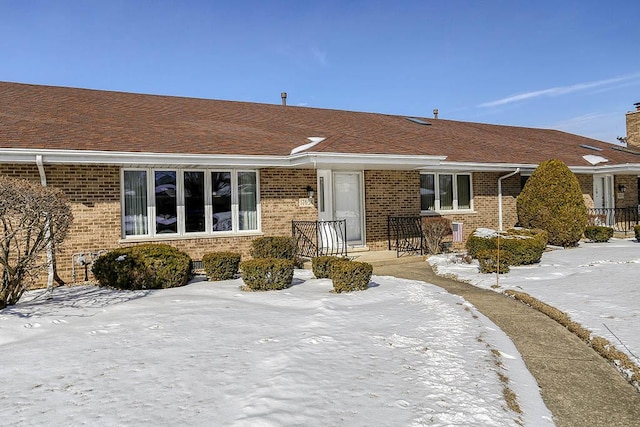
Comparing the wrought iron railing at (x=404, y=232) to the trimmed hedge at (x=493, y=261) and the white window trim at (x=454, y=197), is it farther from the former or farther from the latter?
the trimmed hedge at (x=493, y=261)

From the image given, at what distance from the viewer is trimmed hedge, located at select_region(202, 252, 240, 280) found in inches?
373

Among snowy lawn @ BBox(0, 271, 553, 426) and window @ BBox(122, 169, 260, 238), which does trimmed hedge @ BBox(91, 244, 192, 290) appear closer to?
snowy lawn @ BBox(0, 271, 553, 426)

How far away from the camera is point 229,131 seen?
12828 millimetres

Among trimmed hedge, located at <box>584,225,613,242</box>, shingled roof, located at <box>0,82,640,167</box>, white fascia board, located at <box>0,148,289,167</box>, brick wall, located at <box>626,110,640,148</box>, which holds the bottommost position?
trimmed hedge, located at <box>584,225,613,242</box>

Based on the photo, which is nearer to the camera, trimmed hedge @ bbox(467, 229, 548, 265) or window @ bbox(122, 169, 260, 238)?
window @ bbox(122, 169, 260, 238)

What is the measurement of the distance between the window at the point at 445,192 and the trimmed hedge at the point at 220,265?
711 cm

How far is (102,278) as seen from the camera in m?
8.72

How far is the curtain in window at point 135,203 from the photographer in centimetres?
1042

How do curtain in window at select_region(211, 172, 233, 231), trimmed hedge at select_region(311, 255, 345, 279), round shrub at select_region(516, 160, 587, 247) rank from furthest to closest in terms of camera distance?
round shrub at select_region(516, 160, 587, 247), curtain in window at select_region(211, 172, 233, 231), trimmed hedge at select_region(311, 255, 345, 279)

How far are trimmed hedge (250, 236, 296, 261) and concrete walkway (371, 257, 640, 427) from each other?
4.38 m

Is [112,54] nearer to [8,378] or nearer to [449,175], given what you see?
[449,175]

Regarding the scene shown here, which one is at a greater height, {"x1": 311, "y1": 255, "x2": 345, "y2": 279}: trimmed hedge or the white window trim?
the white window trim

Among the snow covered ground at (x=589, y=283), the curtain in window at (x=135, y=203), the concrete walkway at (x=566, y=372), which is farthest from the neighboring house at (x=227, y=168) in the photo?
the concrete walkway at (x=566, y=372)

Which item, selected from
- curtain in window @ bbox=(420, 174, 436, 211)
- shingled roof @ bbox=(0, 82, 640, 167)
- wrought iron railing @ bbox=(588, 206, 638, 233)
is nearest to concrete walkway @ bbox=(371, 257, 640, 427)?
shingled roof @ bbox=(0, 82, 640, 167)
